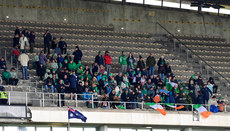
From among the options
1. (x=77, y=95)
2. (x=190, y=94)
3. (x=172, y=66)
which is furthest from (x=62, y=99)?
(x=172, y=66)

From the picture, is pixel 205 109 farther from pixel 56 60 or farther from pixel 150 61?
pixel 56 60

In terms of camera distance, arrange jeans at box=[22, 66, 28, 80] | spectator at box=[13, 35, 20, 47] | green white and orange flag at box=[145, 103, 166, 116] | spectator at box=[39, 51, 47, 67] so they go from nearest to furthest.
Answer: green white and orange flag at box=[145, 103, 166, 116] → jeans at box=[22, 66, 28, 80] → spectator at box=[39, 51, 47, 67] → spectator at box=[13, 35, 20, 47]

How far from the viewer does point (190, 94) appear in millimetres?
37219

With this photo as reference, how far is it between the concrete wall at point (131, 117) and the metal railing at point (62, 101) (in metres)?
0.37

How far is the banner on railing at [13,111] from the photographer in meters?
31.8

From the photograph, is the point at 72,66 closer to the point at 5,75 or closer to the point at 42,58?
the point at 42,58

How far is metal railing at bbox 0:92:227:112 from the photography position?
3300 centimetres

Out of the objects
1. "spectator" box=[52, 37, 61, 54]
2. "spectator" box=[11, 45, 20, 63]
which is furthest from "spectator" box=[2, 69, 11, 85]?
"spectator" box=[52, 37, 61, 54]

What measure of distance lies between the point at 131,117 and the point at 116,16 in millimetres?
14212

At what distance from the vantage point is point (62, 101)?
112 feet

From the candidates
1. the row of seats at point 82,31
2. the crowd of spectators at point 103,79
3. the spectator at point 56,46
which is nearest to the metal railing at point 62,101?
the crowd of spectators at point 103,79

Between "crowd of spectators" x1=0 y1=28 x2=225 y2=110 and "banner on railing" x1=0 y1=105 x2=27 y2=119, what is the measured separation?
2.26 m

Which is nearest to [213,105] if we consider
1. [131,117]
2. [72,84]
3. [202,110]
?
[202,110]

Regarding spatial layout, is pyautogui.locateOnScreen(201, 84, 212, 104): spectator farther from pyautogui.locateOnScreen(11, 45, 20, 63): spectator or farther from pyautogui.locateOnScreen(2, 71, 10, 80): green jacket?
pyautogui.locateOnScreen(2, 71, 10, 80): green jacket
